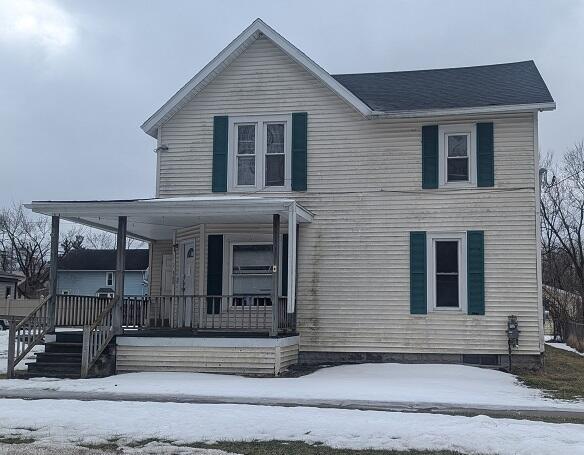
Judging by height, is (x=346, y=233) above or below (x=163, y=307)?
above

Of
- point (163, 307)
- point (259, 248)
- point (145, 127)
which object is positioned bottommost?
point (163, 307)

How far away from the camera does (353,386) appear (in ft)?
41.2

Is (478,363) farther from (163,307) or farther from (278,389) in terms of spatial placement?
(163,307)

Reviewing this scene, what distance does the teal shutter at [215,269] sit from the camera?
54.6 ft

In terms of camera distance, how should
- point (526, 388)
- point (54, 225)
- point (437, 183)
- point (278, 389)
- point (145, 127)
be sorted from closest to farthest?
point (278, 389) → point (526, 388) → point (54, 225) → point (437, 183) → point (145, 127)

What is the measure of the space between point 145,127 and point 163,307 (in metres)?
4.60

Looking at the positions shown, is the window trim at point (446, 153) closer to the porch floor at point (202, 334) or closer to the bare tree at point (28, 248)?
the porch floor at point (202, 334)

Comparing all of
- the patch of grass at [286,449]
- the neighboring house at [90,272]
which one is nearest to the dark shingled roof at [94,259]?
Answer: the neighboring house at [90,272]

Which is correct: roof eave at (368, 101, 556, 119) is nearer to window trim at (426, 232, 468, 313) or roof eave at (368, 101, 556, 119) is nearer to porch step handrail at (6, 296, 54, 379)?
window trim at (426, 232, 468, 313)

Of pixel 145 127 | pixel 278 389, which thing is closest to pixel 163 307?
pixel 145 127

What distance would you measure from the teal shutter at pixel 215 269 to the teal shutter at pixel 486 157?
6220 mm

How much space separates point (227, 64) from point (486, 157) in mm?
6629

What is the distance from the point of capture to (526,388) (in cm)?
1316

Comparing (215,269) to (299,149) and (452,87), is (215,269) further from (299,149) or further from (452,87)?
(452,87)
